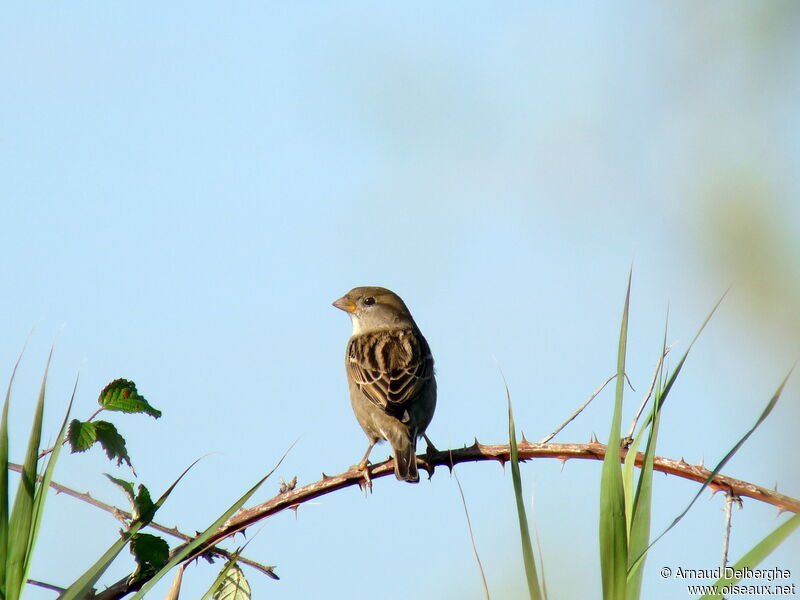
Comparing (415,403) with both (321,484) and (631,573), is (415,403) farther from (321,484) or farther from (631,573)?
(631,573)

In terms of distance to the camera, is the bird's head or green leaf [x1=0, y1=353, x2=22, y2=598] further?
the bird's head

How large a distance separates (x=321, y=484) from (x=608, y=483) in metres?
1.04

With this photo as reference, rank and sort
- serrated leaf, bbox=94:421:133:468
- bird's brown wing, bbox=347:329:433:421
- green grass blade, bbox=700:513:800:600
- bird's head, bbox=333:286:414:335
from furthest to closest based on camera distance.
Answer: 1. bird's head, bbox=333:286:414:335
2. bird's brown wing, bbox=347:329:433:421
3. serrated leaf, bbox=94:421:133:468
4. green grass blade, bbox=700:513:800:600

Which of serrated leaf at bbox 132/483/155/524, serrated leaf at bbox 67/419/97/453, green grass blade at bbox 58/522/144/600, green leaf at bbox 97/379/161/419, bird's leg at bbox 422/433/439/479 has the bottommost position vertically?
green grass blade at bbox 58/522/144/600

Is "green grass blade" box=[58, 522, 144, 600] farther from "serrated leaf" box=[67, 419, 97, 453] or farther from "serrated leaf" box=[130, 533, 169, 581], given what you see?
"serrated leaf" box=[67, 419, 97, 453]

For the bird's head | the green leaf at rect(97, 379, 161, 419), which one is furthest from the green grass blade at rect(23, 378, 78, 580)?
the bird's head

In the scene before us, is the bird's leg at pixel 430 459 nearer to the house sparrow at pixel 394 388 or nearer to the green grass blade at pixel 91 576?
the house sparrow at pixel 394 388

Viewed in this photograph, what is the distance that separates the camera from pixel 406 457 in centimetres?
612

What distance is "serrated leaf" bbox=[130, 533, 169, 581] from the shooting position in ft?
9.12

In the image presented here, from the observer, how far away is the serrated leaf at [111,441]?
2.96m

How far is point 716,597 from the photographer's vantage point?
2.43 m

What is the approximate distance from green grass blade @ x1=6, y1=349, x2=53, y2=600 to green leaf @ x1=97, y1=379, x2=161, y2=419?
41 cm

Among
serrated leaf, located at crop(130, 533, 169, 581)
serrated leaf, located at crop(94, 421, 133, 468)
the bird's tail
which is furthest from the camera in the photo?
the bird's tail

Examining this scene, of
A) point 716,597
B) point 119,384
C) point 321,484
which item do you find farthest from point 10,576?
point 716,597
